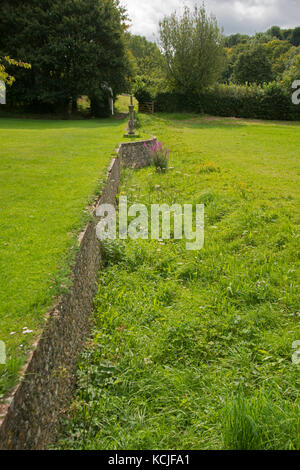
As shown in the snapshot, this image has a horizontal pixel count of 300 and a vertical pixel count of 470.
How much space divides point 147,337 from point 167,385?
743 mm

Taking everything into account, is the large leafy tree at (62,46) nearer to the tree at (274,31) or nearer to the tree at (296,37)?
the tree at (296,37)

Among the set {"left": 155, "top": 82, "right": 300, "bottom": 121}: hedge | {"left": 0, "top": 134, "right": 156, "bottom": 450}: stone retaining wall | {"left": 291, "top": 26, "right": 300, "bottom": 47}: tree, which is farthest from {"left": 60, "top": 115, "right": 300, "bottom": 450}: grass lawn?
{"left": 291, "top": 26, "right": 300, "bottom": 47}: tree

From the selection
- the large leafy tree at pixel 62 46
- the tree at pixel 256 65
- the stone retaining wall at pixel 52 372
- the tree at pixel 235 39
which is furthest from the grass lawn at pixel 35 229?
the tree at pixel 235 39

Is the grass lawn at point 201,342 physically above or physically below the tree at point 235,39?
below

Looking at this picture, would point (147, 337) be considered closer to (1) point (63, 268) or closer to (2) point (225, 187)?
(1) point (63, 268)

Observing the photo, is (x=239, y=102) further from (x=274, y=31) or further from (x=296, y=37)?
(x=274, y=31)

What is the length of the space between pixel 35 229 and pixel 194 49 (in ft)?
112

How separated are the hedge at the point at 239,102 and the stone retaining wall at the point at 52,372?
32169 mm

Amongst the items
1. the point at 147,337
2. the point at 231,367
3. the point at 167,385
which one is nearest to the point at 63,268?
the point at 147,337

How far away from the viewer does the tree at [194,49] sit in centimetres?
3291

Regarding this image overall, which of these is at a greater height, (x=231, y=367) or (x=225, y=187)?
(x=225, y=187)

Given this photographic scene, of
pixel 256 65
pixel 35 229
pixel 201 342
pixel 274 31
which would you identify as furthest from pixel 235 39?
pixel 201 342
